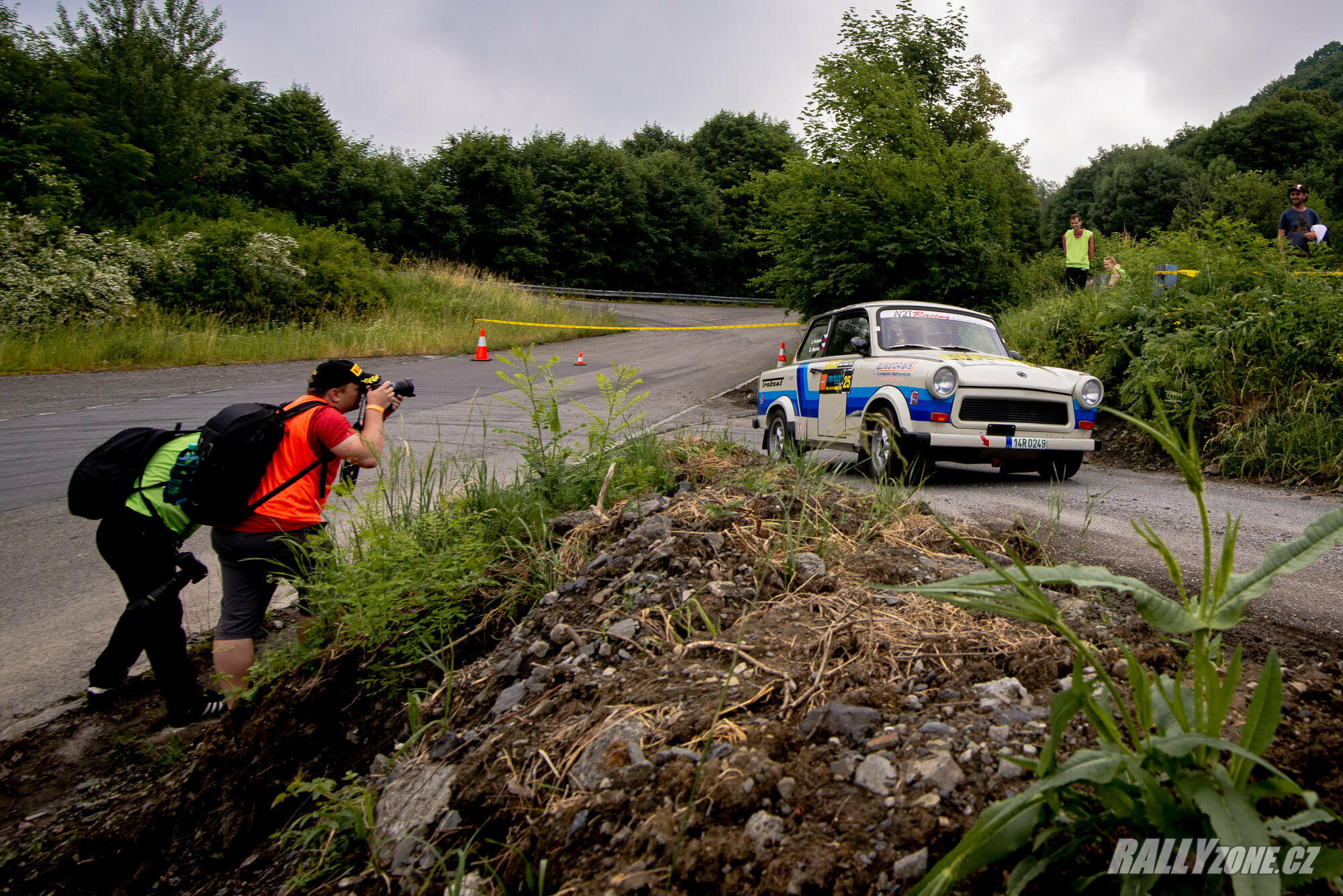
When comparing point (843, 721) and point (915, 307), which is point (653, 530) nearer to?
point (843, 721)

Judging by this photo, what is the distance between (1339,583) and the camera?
3711 millimetres

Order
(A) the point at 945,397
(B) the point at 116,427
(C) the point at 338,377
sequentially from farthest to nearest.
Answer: (B) the point at 116,427
(A) the point at 945,397
(C) the point at 338,377

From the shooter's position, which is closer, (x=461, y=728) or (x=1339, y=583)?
(x=461, y=728)

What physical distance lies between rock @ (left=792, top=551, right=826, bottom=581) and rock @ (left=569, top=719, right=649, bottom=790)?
104cm

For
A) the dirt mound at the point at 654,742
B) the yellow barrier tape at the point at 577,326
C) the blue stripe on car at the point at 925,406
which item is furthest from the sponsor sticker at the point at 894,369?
the yellow barrier tape at the point at 577,326

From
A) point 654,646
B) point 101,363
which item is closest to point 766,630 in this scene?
point 654,646

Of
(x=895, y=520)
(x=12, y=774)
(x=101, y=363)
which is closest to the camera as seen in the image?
(x=12, y=774)

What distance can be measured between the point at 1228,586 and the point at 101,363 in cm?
1730

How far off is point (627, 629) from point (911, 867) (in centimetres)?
131

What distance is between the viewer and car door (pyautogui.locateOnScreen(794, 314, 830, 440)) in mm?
8641

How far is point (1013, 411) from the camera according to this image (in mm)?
7098

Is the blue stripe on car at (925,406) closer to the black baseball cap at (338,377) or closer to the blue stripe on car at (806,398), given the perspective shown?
the blue stripe on car at (806,398)

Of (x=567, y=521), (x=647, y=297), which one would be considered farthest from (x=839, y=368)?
(x=647, y=297)

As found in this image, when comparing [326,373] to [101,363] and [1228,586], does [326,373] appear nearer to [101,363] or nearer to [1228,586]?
[1228,586]
